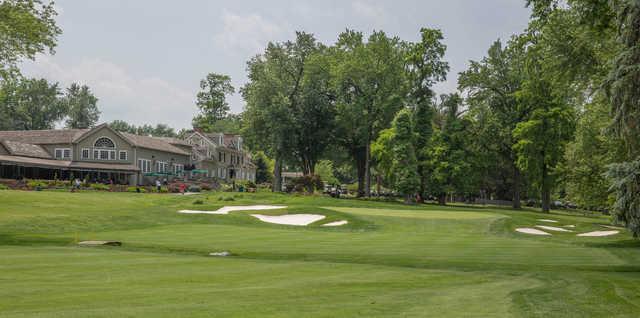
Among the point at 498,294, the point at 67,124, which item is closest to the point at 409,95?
the point at 498,294

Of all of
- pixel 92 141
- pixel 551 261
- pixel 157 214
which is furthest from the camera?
pixel 92 141

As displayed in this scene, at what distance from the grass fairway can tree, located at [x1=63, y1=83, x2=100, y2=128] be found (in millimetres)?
102543

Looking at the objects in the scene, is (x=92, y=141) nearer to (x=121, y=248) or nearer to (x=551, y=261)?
(x=121, y=248)

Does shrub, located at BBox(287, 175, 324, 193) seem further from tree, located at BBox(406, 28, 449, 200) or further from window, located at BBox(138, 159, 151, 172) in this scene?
window, located at BBox(138, 159, 151, 172)

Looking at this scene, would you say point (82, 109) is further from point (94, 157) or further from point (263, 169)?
point (94, 157)

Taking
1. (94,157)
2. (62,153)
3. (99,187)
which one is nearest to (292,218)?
(99,187)

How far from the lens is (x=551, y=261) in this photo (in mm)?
16875

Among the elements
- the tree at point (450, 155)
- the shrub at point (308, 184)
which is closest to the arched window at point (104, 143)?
the shrub at point (308, 184)

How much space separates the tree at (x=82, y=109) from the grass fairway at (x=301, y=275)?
336 ft

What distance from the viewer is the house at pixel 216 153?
288ft

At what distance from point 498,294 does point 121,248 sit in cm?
1293

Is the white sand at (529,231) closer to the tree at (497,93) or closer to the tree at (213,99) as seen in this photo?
the tree at (497,93)

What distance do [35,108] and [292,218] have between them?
3970 inches

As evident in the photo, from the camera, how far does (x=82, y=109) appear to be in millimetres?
121125
